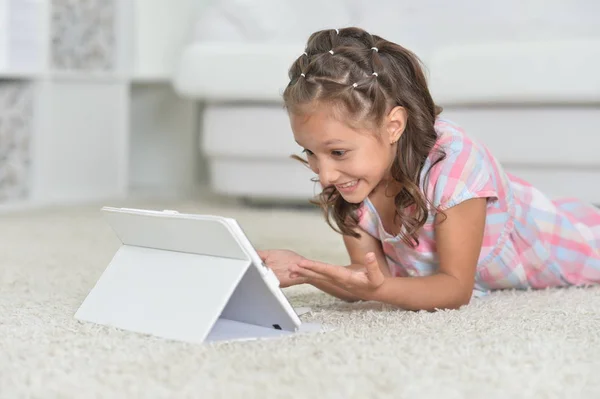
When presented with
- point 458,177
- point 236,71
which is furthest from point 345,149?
point 236,71

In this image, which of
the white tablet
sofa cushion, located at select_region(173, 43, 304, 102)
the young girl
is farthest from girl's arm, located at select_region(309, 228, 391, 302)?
sofa cushion, located at select_region(173, 43, 304, 102)

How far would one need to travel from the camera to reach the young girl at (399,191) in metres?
1.16

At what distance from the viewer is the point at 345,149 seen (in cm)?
116

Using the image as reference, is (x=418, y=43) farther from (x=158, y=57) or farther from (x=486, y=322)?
(x=486, y=322)

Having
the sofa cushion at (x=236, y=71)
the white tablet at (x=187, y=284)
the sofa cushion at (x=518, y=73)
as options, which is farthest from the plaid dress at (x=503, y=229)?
the sofa cushion at (x=236, y=71)

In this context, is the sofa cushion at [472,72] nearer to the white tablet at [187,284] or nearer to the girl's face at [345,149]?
the girl's face at [345,149]

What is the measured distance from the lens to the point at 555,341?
103 centimetres

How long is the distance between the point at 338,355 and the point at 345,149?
303mm

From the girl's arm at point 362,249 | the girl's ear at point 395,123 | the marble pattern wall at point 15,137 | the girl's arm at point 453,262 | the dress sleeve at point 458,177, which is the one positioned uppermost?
the girl's ear at point 395,123

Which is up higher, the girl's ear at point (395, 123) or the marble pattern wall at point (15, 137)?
the girl's ear at point (395, 123)

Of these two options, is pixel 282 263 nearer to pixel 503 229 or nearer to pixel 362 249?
pixel 362 249

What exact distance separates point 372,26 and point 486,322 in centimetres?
163

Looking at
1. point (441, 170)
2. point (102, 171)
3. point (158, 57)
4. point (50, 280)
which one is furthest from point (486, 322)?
point (158, 57)

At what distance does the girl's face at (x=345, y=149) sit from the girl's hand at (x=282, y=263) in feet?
0.34
